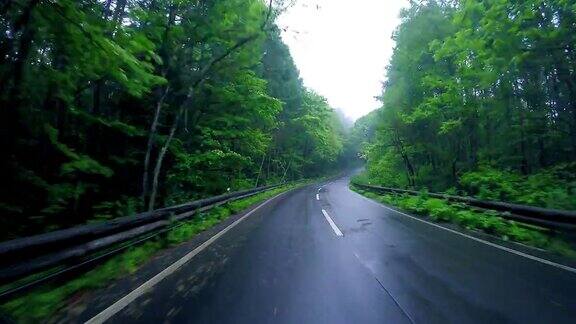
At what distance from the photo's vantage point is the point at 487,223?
9812 millimetres

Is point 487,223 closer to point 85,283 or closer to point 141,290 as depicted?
point 141,290

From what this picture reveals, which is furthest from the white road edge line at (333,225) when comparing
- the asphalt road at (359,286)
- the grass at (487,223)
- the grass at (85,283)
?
the grass at (85,283)

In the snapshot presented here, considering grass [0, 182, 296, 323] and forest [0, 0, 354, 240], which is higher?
forest [0, 0, 354, 240]

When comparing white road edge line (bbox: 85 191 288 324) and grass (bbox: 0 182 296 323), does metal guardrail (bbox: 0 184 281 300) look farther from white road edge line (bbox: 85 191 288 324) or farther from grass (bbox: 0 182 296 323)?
white road edge line (bbox: 85 191 288 324)

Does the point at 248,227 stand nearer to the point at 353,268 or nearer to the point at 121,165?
the point at 353,268

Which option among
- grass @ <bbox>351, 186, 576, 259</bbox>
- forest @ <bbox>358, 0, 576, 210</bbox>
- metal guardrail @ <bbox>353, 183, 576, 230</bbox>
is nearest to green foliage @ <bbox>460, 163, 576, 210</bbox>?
forest @ <bbox>358, 0, 576, 210</bbox>

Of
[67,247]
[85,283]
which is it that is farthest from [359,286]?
[67,247]

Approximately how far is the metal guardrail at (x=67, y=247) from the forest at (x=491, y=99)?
9.64 metres

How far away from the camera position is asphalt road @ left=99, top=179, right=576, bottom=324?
4.02 metres

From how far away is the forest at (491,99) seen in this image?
12359mm

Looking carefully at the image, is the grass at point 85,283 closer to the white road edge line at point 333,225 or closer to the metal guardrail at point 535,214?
the white road edge line at point 333,225

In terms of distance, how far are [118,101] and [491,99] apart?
52.2 feet

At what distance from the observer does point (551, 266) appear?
5.93 m

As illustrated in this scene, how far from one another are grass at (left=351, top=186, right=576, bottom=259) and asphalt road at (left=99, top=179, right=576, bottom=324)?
1248 millimetres
